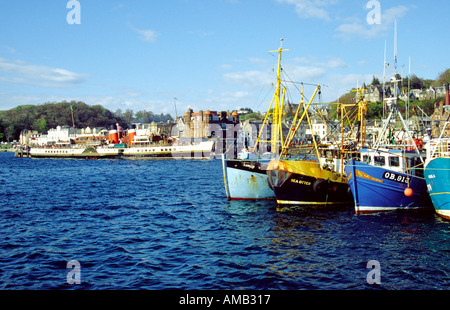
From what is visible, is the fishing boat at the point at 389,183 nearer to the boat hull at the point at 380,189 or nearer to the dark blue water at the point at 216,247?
the boat hull at the point at 380,189

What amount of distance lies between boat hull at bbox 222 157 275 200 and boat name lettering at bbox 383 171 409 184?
35.9 ft

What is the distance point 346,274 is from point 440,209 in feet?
46.2

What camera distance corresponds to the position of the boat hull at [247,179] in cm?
3491

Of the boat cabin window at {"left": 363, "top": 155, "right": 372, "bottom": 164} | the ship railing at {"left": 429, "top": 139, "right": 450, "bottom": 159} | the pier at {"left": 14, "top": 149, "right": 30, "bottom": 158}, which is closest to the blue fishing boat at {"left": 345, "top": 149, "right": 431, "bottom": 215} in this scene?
the boat cabin window at {"left": 363, "top": 155, "right": 372, "bottom": 164}

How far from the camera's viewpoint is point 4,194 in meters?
42.9

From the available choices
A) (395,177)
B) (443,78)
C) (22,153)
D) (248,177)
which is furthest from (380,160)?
(443,78)

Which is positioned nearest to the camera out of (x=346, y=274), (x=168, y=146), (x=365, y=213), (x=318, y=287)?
(x=318, y=287)

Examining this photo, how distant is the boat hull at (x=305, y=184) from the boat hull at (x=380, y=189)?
9.00 ft

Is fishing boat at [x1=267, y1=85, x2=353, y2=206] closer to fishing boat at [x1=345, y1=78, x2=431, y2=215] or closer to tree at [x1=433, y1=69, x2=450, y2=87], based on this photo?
fishing boat at [x1=345, y1=78, x2=431, y2=215]

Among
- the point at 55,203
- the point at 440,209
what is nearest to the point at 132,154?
the point at 55,203

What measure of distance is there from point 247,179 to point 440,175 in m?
16.1

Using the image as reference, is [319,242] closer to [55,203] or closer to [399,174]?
[399,174]

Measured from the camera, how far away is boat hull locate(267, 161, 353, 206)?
1187 inches

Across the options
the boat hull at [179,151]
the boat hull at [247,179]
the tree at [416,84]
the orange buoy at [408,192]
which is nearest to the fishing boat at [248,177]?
the boat hull at [247,179]
